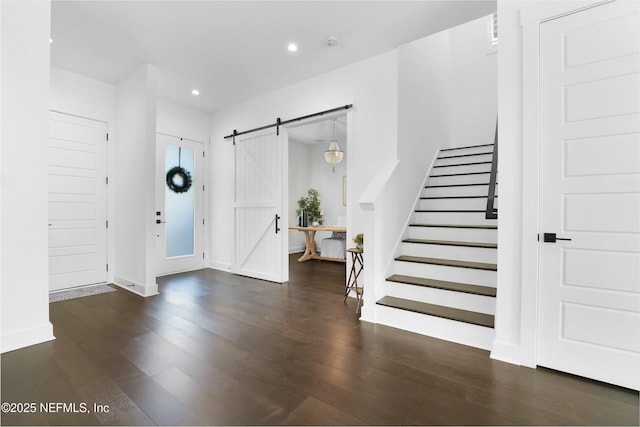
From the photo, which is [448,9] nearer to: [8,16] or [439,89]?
[439,89]

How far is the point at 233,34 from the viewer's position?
3.29 m

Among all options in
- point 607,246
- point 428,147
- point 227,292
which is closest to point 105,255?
point 227,292

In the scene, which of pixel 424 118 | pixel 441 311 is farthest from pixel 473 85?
pixel 441 311

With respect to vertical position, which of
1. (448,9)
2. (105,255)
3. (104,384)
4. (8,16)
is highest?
(448,9)

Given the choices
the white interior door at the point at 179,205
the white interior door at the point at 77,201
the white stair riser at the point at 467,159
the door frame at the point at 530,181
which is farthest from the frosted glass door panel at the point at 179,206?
the door frame at the point at 530,181

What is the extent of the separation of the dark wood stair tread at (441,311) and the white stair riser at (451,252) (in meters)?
0.64

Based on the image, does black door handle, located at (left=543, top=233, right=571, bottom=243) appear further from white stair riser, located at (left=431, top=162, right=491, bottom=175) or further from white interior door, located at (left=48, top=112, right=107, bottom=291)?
white interior door, located at (left=48, top=112, right=107, bottom=291)

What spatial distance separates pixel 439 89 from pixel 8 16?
5249mm

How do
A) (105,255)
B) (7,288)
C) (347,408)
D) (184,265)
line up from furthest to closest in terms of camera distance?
(184,265) → (105,255) → (7,288) → (347,408)

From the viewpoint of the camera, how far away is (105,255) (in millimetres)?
4543

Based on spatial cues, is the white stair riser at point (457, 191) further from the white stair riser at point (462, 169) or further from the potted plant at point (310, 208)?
the potted plant at point (310, 208)

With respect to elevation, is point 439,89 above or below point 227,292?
above

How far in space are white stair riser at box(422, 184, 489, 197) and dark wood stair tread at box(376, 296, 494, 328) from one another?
73.6 inches

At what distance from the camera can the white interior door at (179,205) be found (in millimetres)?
5105
